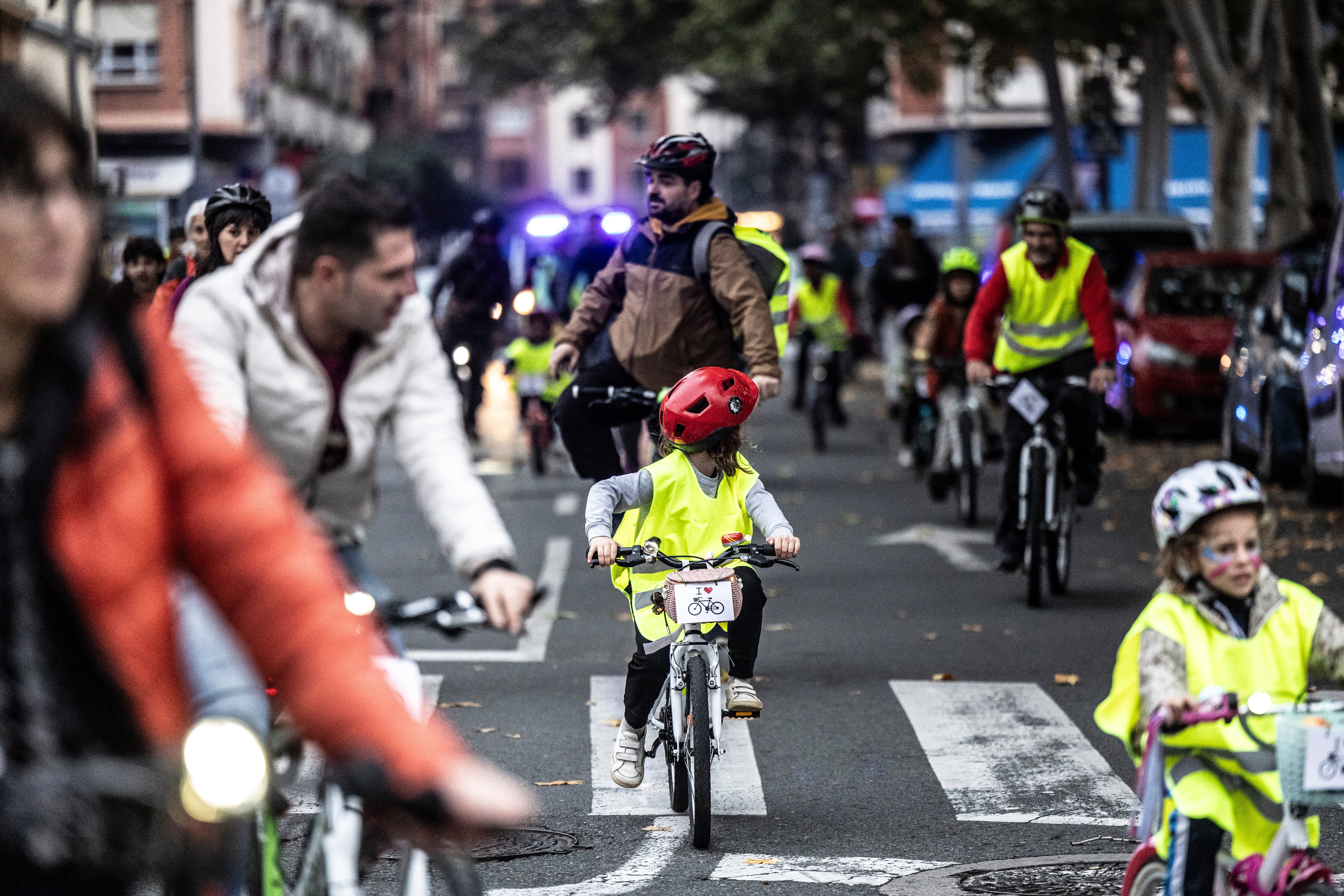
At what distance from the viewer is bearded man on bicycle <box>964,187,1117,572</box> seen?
10734 mm

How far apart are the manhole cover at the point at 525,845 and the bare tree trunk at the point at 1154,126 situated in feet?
95.6

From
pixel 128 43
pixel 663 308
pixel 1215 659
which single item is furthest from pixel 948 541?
pixel 128 43

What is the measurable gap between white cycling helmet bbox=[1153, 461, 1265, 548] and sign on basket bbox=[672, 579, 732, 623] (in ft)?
6.74

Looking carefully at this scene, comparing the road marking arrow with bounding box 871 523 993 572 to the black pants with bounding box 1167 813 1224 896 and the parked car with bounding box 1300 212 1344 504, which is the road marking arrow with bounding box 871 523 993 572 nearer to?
the parked car with bounding box 1300 212 1344 504

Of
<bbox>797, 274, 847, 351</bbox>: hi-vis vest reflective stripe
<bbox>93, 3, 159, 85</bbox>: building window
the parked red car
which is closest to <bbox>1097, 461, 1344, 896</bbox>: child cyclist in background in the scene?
the parked red car

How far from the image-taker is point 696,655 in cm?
632

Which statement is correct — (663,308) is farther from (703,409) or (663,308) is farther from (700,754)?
(700,754)

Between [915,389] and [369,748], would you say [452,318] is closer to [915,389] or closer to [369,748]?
[915,389]

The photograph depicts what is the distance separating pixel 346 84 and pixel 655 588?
70278mm

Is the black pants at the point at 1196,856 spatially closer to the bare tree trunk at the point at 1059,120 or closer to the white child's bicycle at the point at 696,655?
the white child's bicycle at the point at 696,655

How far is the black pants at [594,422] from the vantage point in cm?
916

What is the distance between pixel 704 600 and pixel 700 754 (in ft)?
1.50

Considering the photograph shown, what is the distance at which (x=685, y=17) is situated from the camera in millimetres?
43688

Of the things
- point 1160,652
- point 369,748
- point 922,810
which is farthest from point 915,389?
point 369,748
